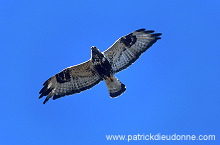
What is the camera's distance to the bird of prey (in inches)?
1086

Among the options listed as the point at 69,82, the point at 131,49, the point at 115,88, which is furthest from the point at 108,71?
the point at 69,82

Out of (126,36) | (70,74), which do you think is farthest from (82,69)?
(126,36)

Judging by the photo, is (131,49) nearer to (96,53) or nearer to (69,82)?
(96,53)

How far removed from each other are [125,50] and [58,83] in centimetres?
316

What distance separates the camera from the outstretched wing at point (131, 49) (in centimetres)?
2767

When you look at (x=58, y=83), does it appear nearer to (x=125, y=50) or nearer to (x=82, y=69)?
(x=82, y=69)

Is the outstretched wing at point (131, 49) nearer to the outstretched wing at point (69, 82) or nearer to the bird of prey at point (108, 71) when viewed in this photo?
the bird of prey at point (108, 71)

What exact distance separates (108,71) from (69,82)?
6.06 ft

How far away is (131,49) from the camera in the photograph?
2775cm

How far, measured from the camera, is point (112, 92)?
2789 centimetres

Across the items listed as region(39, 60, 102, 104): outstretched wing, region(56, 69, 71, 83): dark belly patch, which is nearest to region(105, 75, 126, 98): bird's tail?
region(39, 60, 102, 104): outstretched wing

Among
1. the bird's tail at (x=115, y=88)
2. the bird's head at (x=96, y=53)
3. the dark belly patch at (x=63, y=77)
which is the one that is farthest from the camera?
the dark belly patch at (x=63, y=77)

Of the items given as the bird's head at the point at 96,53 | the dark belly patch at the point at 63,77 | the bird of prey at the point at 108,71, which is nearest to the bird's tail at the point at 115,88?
the bird of prey at the point at 108,71

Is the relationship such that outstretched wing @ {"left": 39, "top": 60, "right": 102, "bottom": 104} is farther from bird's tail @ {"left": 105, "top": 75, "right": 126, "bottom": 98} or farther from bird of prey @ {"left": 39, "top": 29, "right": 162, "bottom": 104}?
bird's tail @ {"left": 105, "top": 75, "right": 126, "bottom": 98}
